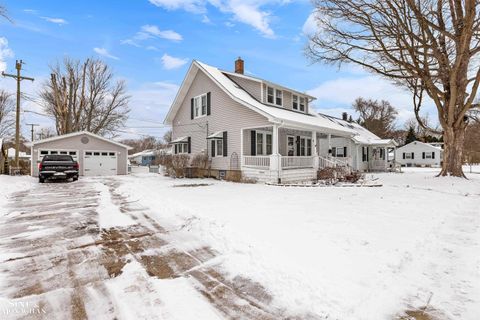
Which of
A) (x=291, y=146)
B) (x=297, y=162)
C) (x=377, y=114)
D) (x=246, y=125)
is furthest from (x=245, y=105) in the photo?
(x=377, y=114)

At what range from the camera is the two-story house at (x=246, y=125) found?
14.3 metres

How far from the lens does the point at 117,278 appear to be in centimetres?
333

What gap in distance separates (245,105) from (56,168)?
37.3 feet

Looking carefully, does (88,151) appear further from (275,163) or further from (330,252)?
(330,252)

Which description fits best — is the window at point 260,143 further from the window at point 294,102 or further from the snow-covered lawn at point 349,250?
the snow-covered lawn at point 349,250

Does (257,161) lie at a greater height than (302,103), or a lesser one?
lesser

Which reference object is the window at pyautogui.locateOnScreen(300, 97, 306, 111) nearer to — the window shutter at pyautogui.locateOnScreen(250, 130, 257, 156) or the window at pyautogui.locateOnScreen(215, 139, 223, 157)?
the window shutter at pyautogui.locateOnScreen(250, 130, 257, 156)

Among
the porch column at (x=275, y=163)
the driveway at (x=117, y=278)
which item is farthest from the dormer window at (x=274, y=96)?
the driveway at (x=117, y=278)

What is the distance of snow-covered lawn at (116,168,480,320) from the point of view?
2.81 m

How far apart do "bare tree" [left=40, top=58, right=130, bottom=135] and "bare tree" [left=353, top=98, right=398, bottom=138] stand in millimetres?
41944

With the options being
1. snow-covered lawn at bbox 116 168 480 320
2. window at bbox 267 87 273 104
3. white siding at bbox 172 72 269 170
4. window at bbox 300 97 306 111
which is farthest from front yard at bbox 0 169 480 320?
window at bbox 300 97 306 111

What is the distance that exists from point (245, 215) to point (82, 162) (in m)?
18.9

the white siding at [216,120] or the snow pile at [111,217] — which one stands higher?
the white siding at [216,120]

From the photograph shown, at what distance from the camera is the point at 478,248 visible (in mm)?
4391
